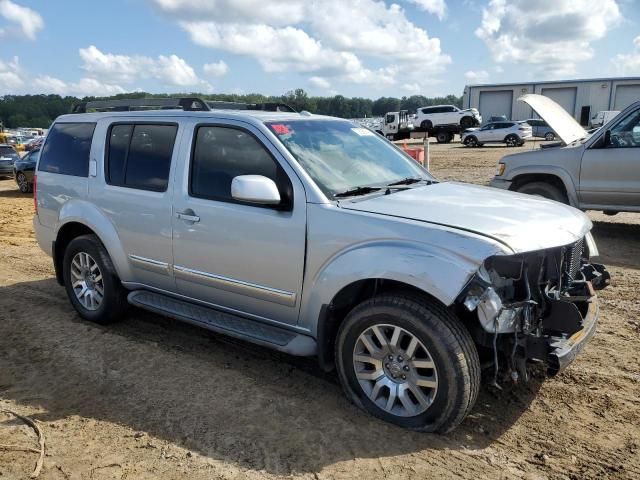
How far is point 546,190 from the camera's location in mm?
8305

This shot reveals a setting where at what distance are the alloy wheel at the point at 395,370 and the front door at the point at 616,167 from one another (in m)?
6.00

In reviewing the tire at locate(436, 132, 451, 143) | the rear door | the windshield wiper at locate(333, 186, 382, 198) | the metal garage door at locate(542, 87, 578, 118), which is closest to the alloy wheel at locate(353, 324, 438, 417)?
the windshield wiper at locate(333, 186, 382, 198)

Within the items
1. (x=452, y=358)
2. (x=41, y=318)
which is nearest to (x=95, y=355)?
(x=41, y=318)

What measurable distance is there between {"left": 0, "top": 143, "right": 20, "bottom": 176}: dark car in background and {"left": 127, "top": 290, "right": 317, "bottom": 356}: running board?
19253 mm

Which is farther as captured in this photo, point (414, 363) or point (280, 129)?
point (280, 129)

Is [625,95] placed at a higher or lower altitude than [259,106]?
higher

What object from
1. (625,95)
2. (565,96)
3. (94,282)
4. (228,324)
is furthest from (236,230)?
(565,96)

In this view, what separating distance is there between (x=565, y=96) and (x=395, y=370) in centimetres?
5412

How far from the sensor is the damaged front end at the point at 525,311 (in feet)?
9.79

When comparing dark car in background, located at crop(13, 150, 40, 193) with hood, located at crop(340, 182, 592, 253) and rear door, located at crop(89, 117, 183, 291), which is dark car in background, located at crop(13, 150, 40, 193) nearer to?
rear door, located at crop(89, 117, 183, 291)

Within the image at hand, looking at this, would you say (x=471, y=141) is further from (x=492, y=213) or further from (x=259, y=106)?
(x=492, y=213)

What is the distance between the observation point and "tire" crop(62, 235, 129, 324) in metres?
4.90

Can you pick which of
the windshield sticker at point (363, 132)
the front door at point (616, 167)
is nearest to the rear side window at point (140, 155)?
the windshield sticker at point (363, 132)

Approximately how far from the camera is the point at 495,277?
3.09 meters
